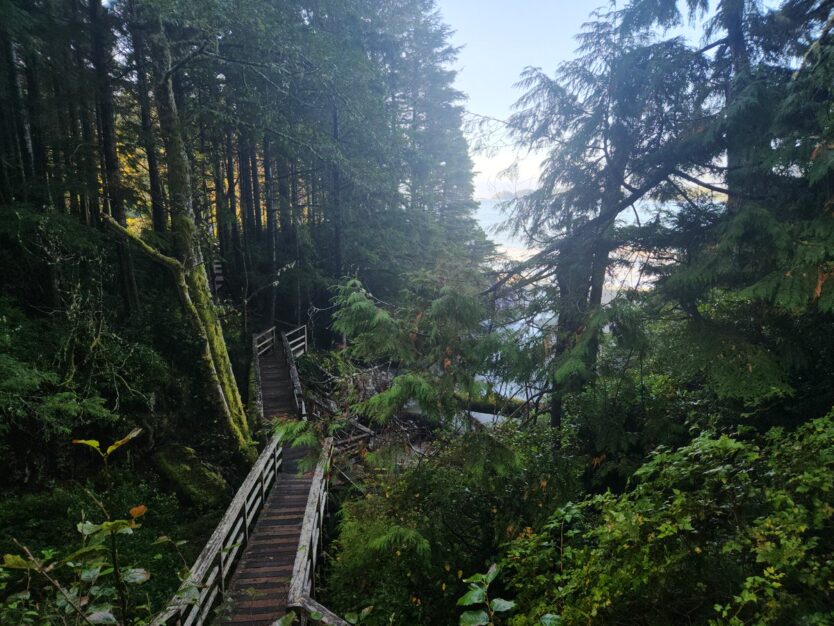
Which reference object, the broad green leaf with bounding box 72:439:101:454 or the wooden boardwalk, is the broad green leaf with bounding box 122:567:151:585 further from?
the wooden boardwalk

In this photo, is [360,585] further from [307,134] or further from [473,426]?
[307,134]

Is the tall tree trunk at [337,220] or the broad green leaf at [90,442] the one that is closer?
the broad green leaf at [90,442]

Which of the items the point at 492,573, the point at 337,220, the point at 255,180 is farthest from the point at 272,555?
the point at 255,180

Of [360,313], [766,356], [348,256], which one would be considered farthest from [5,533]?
[348,256]

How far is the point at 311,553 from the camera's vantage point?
7293 mm

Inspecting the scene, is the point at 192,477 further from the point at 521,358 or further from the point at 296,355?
the point at 521,358

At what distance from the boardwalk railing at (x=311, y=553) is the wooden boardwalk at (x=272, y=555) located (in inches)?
14.1

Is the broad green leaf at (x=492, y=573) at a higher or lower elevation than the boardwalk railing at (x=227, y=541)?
higher

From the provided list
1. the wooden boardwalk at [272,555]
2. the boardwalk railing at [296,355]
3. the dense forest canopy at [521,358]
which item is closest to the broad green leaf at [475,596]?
the dense forest canopy at [521,358]

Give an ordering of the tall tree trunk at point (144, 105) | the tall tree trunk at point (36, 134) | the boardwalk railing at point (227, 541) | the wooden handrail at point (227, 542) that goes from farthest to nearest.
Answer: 1. the tall tree trunk at point (144, 105)
2. the tall tree trunk at point (36, 134)
3. the boardwalk railing at point (227, 541)
4. the wooden handrail at point (227, 542)

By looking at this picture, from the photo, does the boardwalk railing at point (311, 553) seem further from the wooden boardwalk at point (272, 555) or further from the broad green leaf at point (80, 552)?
the broad green leaf at point (80, 552)

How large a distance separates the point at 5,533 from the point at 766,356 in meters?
11.7

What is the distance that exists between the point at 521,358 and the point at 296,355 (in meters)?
12.4

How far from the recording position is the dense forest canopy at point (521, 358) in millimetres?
3545
